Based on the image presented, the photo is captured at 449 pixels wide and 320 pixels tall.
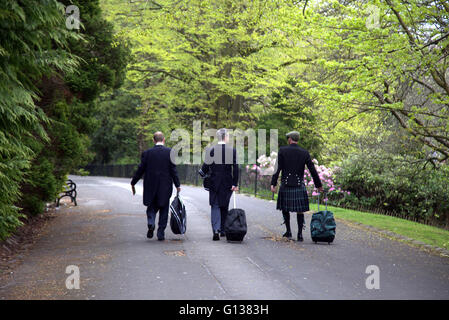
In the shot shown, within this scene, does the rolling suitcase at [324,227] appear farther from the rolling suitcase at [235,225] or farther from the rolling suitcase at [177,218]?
the rolling suitcase at [177,218]

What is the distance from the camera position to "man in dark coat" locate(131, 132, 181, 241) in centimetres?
1052

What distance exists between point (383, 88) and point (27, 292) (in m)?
10.6

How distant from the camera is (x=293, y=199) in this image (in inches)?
417

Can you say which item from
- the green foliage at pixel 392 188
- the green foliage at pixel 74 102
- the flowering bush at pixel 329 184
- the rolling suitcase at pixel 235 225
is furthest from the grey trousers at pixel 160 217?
the flowering bush at pixel 329 184

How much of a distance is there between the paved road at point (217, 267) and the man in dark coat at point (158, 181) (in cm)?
46

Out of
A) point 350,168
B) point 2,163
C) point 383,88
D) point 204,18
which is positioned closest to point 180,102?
point 204,18

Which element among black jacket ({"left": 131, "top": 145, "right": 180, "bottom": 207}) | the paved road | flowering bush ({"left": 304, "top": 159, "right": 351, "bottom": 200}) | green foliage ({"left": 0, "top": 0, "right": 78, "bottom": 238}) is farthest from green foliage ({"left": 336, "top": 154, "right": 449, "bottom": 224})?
green foliage ({"left": 0, "top": 0, "right": 78, "bottom": 238})

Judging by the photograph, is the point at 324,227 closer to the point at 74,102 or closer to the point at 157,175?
the point at 157,175

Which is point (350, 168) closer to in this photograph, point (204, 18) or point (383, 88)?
point (383, 88)

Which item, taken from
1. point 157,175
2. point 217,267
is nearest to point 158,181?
point 157,175

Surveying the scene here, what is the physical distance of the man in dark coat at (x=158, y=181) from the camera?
34.5ft

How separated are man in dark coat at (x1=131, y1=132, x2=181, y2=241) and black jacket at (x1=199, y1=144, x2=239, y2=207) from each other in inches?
26.6

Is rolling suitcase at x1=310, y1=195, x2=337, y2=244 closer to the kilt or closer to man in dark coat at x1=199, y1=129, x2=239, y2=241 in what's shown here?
the kilt

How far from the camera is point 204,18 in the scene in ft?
82.0
